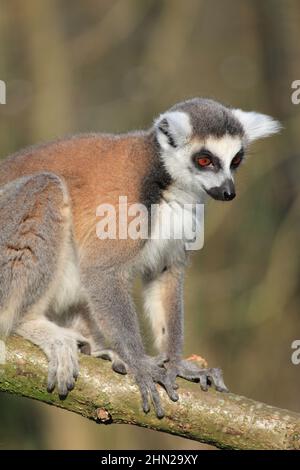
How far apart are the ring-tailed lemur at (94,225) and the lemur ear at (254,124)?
0.05ft

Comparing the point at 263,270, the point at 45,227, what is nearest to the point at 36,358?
the point at 45,227

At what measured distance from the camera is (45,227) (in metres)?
4.98

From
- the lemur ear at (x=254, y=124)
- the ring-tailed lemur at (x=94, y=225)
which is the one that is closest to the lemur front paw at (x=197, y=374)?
the ring-tailed lemur at (x=94, y=225)

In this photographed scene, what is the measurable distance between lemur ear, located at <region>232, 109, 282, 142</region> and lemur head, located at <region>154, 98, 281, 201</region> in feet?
0.47

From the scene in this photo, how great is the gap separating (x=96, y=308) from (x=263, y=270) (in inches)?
196

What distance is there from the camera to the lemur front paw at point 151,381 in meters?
4.50

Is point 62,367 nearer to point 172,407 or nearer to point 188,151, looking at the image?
point 172,407

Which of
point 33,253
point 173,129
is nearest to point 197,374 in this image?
point 33,253

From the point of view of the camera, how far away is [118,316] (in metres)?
4.96

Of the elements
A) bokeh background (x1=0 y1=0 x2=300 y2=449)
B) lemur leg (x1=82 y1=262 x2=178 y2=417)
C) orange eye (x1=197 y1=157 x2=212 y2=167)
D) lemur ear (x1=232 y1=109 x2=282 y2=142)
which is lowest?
lemur leg (x1=82 y1=262 x2=178 y2=417)

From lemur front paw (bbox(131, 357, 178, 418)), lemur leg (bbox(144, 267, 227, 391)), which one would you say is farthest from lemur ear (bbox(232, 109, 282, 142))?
lemur front paw (bbox(131, 357, 178, 418))

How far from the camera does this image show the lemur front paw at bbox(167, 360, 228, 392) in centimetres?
477

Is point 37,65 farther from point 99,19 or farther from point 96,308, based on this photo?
point 96,308

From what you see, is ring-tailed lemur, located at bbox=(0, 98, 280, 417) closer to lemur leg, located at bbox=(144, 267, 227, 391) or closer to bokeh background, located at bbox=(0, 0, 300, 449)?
lemur leg, located at bbox=(144, 267, 227, 391)
